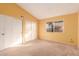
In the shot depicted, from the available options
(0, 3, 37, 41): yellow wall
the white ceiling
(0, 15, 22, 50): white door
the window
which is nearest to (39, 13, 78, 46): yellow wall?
the window

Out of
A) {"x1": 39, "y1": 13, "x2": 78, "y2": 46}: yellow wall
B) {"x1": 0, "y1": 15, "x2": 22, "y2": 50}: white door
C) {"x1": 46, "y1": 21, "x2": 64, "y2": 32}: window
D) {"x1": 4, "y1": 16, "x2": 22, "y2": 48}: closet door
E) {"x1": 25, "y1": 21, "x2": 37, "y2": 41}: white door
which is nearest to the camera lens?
{"x1": 0, "y1": 15, "x2": 22, "y2": 50}: white door

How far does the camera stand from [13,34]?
519cm

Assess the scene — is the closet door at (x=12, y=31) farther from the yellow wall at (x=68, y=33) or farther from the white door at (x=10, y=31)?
the yellow wall at (x=68, y=33)

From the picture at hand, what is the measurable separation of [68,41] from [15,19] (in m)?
3.65

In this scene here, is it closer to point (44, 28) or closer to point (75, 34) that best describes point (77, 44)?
point (75, 34)

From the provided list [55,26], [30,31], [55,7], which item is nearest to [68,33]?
[55,26]

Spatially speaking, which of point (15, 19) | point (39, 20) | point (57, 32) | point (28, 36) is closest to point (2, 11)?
point (15, 19)

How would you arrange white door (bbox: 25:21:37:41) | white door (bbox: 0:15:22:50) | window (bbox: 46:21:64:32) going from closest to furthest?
white door (bbox: 0:15:22:50) < window (bbox: 46:21:64:32) < white door (bbox: 25:21:37:41)

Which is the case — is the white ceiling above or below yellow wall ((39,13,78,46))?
above

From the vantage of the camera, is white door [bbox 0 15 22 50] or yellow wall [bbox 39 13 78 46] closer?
white door [bbox 0 15 22 50]

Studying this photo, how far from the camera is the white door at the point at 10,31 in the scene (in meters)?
4.31

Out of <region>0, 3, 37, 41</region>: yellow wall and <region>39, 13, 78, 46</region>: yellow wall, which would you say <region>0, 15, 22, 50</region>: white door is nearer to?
<region>0, 3, 37, 41</region>: yellow wall

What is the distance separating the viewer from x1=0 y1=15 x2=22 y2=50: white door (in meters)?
4.31

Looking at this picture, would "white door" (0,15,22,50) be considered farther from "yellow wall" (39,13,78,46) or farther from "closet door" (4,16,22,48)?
"yellow wall" (39,13,78,46)
